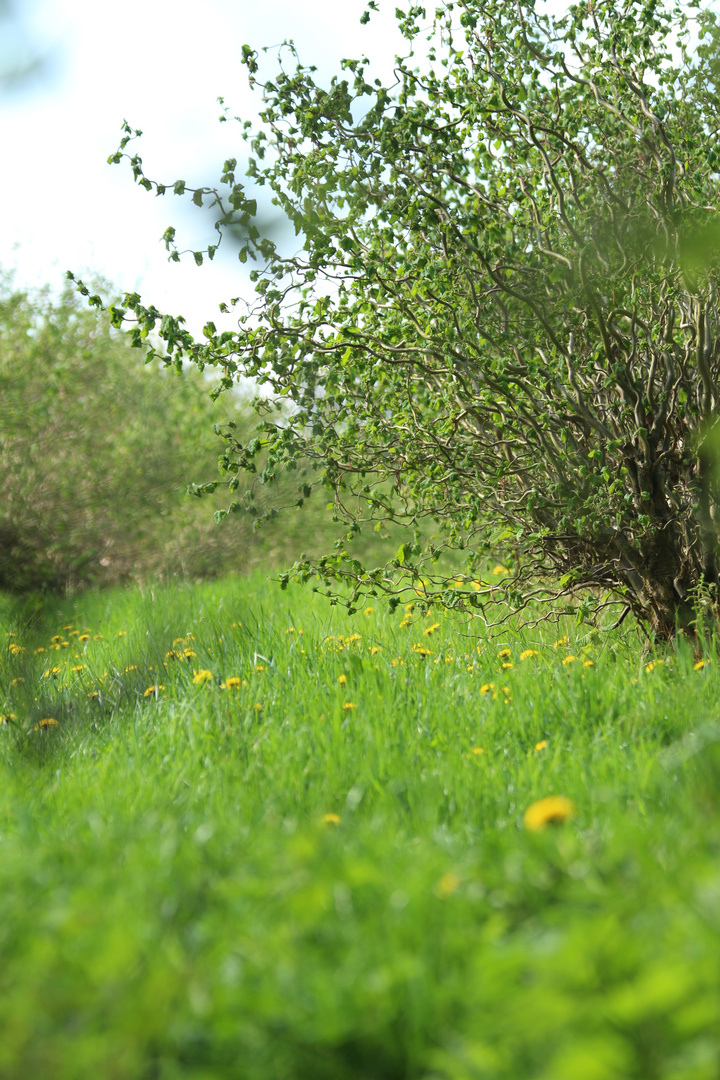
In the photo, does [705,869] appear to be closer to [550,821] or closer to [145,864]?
[550,821]

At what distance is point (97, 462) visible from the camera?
9688 millimetres

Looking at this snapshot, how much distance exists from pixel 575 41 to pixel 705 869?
3846mm

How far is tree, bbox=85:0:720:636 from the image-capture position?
3.69 metres

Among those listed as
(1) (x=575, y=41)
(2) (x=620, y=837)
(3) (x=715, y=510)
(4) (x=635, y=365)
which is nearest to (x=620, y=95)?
(1) (x=575, y=41)

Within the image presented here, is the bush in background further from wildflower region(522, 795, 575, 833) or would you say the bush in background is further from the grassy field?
wildflower region(522, 795, 575, 833)

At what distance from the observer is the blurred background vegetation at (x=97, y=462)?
921 centimetres

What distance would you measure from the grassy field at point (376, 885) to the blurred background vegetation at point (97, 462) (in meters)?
5.46

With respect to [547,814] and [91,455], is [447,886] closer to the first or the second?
[547,814]

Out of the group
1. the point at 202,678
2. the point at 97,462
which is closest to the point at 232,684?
the point at 202,678

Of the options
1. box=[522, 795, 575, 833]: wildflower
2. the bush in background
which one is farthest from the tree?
the bush in background

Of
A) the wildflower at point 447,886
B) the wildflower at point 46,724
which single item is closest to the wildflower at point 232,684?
the wildflower at point 46,724

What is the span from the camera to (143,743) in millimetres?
3266

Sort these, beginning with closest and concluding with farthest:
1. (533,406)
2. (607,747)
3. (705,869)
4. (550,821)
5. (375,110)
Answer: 1. (705,869)
2. (550,821)
3. (607,747)
4. (375,110)
5. (533,406)

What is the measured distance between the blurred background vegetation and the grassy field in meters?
5.46
